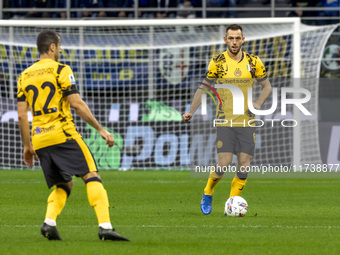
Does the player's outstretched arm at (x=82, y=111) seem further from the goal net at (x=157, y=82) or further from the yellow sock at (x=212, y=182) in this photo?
the goal net at (x=157, y=82)

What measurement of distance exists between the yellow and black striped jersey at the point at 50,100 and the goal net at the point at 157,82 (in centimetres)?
1000

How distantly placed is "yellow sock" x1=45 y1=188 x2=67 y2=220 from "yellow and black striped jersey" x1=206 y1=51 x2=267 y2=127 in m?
2.89

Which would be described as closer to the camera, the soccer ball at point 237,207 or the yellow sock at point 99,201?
the yellow sock at point 99,201

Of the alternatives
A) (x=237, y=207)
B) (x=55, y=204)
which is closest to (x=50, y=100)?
(x=55, y=204)

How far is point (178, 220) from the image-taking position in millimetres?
8672

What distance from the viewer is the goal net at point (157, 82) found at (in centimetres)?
1738

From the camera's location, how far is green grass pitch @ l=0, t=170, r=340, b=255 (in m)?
6.53

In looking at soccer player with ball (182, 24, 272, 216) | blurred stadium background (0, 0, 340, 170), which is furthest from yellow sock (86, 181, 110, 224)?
blurred stadium background (0, 0, 340, 170)

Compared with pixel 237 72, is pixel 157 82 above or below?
below

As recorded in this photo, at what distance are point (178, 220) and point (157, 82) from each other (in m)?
10.2

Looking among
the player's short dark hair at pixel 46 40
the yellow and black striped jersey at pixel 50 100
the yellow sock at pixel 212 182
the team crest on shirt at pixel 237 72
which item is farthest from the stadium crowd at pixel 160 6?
the yellow and black striped jersey at pixel 50 100

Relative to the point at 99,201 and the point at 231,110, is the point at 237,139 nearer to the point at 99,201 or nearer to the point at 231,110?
the point at 231,110

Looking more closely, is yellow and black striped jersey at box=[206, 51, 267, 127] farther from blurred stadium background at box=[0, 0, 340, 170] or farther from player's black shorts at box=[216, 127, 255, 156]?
blurred stadium background at box=[0, 0, 340, 170]

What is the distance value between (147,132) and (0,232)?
1020cm
